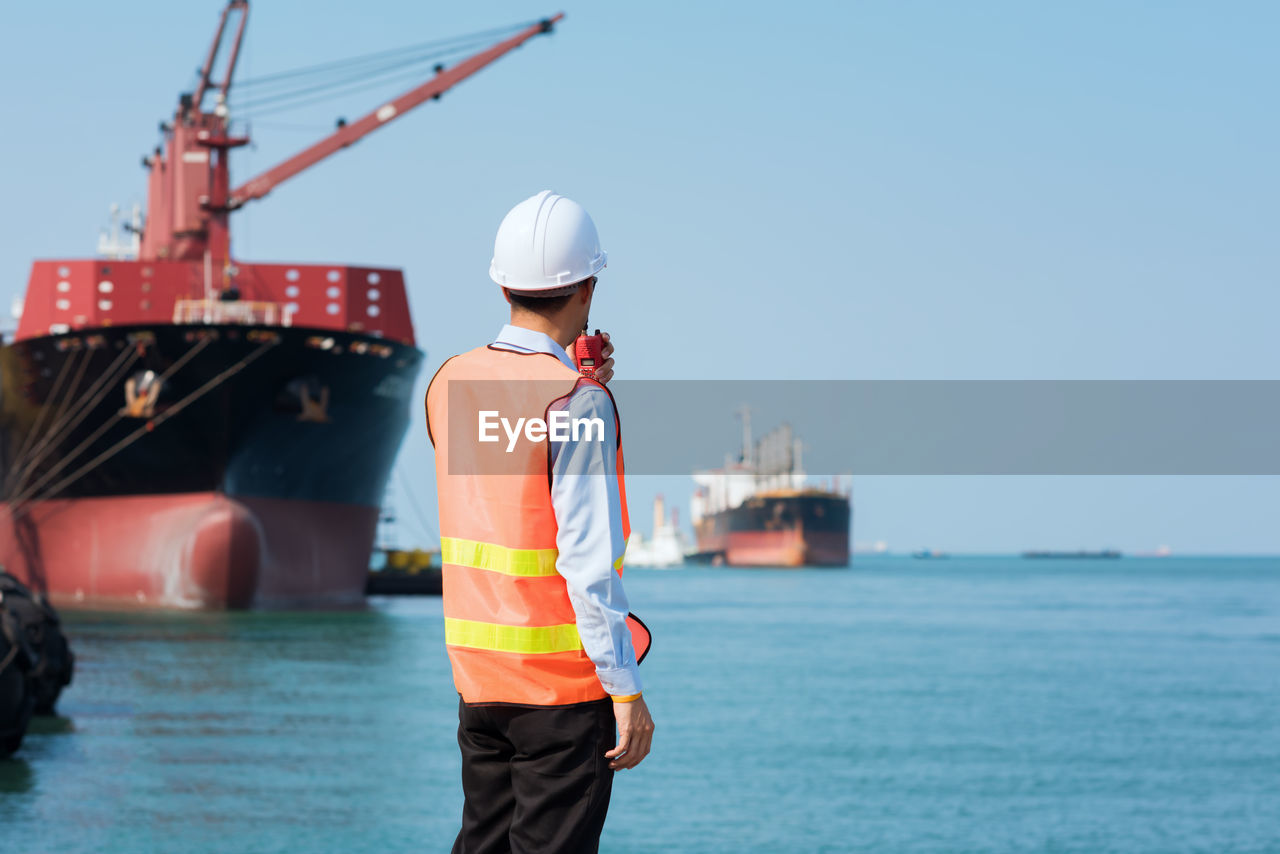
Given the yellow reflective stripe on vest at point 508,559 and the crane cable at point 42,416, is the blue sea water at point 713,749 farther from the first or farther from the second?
the yellow reflective stripe on vest at point 508,559

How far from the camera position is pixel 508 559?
8.32ft

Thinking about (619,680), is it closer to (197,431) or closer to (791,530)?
(197,431)

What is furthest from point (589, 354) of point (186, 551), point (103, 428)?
point (103, 428)

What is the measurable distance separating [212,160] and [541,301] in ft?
121

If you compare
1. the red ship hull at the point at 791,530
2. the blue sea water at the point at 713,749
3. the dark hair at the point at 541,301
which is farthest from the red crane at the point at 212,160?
the red ship hull at the point at 791,530

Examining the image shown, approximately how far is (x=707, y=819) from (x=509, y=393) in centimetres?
1136

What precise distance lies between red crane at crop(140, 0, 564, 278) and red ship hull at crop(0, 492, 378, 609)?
7358mm

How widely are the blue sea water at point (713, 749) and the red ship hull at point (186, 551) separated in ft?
2.41

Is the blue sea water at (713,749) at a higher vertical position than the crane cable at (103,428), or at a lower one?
lower

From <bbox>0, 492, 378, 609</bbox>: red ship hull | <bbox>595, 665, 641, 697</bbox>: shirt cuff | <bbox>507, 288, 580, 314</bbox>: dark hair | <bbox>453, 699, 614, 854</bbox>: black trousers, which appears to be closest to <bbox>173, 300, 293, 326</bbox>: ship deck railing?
<bbox>0, 492, 378, 609</bbox>: red ship hull

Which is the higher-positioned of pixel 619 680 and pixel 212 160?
pixel 212 160

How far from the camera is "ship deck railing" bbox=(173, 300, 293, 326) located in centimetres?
3244

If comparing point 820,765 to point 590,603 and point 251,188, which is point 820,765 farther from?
point 251,188

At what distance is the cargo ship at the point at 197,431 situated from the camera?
29.0 meters
